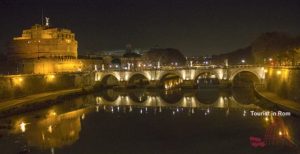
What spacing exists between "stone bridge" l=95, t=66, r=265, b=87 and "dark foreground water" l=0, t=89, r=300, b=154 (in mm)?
9610

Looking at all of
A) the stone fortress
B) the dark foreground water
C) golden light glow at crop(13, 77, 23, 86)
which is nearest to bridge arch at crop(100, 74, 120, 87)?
the stone fortress

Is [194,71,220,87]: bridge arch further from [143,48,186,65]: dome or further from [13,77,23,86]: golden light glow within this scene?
[13,77,23,86]: golden light glow

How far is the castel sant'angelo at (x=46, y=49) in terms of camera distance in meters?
43.3

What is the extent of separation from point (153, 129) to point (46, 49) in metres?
32.0

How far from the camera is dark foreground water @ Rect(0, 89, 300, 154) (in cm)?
1519

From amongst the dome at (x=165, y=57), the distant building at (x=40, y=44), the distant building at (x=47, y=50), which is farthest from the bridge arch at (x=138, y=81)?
the dome at (x=165, y=57)

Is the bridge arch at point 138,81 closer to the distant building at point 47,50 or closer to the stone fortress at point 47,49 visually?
the distant building at point 47,50

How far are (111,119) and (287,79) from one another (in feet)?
42.2

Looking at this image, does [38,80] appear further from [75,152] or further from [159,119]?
[75,152]

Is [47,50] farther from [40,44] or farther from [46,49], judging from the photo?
[40,44]

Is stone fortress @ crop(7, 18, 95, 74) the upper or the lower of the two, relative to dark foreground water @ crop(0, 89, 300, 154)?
upper

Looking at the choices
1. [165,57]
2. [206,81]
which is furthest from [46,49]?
[165,57]

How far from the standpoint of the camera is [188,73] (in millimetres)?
40750

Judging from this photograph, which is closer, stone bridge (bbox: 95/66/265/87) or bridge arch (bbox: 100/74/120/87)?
stone bridge (bbox: 95/66/265/87)
